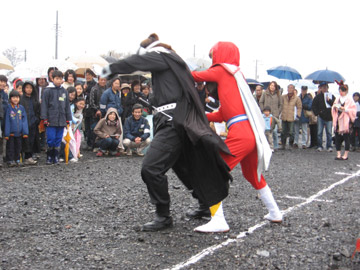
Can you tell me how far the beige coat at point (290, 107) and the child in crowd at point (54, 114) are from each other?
7621 millimetres

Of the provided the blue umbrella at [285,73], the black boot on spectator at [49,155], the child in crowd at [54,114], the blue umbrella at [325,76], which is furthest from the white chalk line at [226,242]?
the blue umbrella at [285,73]

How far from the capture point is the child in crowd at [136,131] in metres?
10.9

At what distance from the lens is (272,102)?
1373cm

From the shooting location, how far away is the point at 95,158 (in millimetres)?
10453

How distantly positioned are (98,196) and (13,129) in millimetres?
3496

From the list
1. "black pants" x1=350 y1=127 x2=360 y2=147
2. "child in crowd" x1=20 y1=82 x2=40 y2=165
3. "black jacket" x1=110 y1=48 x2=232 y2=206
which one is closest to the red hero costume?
"black jacket" x1=110 y1=48 x2=232 y2=206

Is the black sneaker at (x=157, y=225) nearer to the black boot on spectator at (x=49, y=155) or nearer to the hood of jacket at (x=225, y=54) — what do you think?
the hood of jacket at (x=225, y=54)

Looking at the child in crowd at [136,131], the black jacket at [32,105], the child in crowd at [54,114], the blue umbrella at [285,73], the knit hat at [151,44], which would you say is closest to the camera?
the knit hat at [151,44]

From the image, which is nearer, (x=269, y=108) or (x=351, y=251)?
(x=351, y=251)

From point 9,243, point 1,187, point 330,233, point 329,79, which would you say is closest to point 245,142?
point 330,233

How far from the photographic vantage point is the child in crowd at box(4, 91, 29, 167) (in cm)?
869

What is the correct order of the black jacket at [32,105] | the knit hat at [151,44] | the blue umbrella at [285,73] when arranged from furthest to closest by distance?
1. the blue umbrella at [285,73]
2. the black jacket at [32,105]
3. the knit hat at [151,44]

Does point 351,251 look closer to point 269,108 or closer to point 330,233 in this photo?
point 330,233

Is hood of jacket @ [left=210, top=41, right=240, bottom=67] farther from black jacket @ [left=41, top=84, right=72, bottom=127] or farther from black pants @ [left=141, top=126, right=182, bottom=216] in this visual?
black jacket @ [left=41, top=84, right=72, bottom=127]
